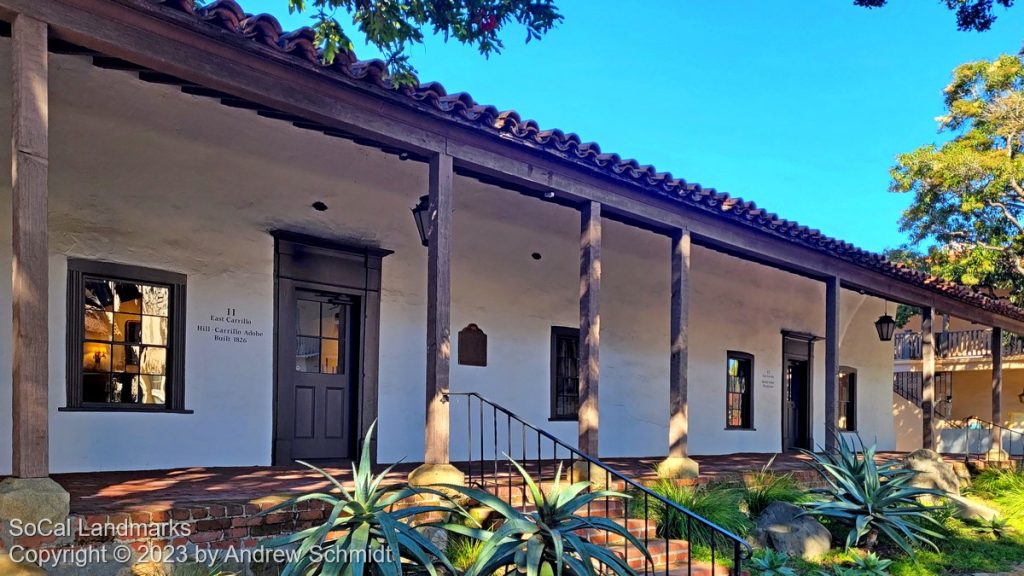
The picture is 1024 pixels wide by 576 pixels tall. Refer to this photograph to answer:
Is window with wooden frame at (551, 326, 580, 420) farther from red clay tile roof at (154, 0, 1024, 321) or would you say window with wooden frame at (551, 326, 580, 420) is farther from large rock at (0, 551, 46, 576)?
large rock at (0, 551, 46, 576)

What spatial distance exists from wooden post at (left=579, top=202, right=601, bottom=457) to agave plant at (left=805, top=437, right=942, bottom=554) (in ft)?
7.22

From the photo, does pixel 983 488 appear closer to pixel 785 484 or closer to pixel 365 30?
pixel 785 484

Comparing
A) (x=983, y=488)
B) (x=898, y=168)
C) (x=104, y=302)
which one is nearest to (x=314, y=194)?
(x=104, y=302)

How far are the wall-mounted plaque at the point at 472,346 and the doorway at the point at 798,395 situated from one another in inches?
272

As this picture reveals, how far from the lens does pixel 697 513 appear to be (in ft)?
22.0

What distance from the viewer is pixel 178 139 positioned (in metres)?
6.84

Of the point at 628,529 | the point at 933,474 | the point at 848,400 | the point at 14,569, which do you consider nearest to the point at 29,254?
the point at 14,569

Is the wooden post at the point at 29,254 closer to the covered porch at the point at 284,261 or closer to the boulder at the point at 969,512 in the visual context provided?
the covered porch at the point at 284,261

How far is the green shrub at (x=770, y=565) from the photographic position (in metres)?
6.19

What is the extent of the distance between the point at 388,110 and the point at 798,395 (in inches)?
438

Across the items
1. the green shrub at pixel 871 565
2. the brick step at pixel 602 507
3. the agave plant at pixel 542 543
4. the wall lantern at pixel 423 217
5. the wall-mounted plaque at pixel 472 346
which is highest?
the wall lantern at pixel 423 217

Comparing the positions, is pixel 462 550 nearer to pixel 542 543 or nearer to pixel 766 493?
pixel 542 543

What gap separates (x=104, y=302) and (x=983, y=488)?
1159 centimetres

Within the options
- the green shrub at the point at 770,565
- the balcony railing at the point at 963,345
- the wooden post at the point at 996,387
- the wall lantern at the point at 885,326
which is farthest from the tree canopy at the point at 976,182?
the green shrub at the point at 770,565
